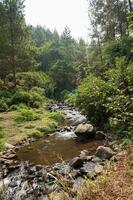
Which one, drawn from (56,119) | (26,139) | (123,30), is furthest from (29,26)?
(26,139)

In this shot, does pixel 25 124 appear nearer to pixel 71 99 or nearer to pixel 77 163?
pixel 71 99

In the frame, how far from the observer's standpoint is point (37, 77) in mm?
30109

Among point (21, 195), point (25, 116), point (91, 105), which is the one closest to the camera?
point (21, 195)

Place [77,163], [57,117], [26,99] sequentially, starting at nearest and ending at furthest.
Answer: [77,163] → [57,117] → [26,99]

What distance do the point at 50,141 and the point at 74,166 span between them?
5192 millimetres

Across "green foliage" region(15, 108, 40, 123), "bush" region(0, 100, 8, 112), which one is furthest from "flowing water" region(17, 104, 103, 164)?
"bush" region(0, 100, 8, 112)

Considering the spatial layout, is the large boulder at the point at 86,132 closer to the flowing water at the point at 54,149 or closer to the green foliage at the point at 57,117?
the flowing water at the point at 54,149

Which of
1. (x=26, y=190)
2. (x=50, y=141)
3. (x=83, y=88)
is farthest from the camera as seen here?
(x=83, y=88)

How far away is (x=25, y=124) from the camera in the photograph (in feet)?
58.6

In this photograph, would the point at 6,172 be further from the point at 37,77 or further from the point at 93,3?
the point at 93,3

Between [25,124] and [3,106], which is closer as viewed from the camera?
[25,124]

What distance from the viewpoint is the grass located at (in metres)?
15.6

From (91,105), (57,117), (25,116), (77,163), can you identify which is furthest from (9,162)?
(57,117)

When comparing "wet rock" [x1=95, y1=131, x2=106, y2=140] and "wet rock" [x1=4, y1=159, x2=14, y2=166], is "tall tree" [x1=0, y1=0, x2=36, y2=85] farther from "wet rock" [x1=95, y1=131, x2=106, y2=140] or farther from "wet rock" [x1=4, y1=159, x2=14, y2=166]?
"wet rock" [x1=4, y1=159, x2=14, y2=166]
